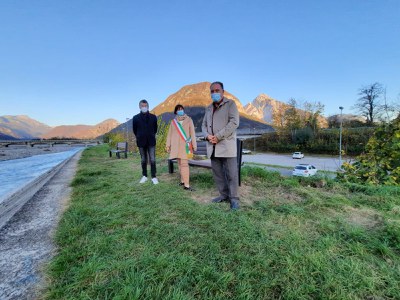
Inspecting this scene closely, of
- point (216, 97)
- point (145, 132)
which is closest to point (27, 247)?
point (216, 97)

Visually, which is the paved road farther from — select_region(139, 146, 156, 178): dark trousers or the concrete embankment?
the concrete embankment

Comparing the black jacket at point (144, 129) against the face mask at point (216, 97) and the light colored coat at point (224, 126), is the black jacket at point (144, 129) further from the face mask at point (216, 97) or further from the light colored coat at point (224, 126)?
the face mask at point (216, 97)

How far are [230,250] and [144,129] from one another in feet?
12.9

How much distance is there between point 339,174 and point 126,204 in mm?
5284

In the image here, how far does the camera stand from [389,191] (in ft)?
12.6

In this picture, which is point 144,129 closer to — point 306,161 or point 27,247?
point 27,247

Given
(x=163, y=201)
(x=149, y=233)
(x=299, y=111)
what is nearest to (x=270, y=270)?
(x=149, y=233)

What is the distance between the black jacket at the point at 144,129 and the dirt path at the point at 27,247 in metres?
2.10

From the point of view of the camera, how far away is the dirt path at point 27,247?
66.2 inches

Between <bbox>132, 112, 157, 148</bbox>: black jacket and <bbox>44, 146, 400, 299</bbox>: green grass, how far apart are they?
1.97m

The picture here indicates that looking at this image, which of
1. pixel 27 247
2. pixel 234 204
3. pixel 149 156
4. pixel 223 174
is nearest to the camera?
pixel 27 247

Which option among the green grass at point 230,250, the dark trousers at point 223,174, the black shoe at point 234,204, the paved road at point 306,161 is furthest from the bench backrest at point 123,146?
the paved road at point 306,161

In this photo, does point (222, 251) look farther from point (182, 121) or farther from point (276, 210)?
point (182, 121)

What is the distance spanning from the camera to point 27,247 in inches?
90.0
